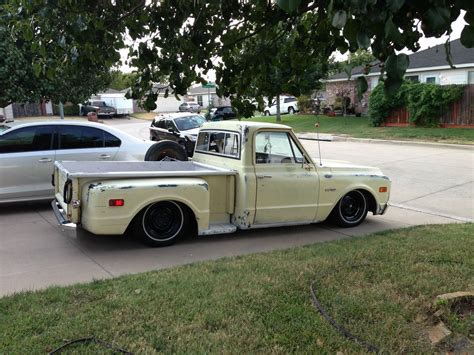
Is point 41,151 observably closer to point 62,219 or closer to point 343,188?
point 62,219

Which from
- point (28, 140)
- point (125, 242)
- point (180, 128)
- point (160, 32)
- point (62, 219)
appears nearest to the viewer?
point (160, 32)

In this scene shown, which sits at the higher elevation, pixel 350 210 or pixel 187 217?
pixel 187 217

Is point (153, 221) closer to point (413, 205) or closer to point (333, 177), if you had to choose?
point (333, 177)

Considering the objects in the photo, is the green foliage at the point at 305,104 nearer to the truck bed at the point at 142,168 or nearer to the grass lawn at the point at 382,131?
the grass lawn at the point at 382,131

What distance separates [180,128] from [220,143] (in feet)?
33.2

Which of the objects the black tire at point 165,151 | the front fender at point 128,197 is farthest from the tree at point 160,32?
the black tire at point 165,151

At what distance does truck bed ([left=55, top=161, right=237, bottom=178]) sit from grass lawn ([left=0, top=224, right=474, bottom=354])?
142cm

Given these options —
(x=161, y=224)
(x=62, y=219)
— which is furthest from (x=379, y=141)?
(x=62, y=219)

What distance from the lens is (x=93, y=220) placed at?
578 cm

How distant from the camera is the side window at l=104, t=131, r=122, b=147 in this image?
910 cm

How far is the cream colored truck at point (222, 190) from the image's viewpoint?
5.87m

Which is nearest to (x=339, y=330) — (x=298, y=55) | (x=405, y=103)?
(x=298, y=55)

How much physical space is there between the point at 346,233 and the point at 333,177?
33.3 inches

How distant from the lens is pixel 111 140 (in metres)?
9.16
